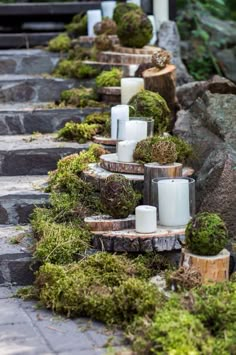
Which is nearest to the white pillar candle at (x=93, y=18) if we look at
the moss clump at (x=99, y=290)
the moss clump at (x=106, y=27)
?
the moss clump at (x=106, y=27)

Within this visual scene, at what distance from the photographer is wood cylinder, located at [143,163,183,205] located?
519 cm

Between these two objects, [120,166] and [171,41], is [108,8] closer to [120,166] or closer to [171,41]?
[171,41]

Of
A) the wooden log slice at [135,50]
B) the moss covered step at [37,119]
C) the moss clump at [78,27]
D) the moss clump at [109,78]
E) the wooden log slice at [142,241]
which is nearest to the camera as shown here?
the wooden log slice at [142,241]

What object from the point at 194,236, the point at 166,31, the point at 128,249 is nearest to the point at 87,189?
the point at 128,249

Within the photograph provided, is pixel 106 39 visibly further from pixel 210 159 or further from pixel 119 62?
pixel 210 159

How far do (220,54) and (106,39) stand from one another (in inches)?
83.9

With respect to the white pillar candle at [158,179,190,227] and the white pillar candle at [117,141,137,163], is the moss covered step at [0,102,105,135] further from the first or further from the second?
the white pillar candle at [158,179,190,227]

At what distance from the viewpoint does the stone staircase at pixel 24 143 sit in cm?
509

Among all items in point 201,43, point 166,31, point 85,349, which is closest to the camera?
point 85,349

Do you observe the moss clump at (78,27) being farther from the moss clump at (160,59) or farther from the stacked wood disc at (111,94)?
the moss clump at (160,59)

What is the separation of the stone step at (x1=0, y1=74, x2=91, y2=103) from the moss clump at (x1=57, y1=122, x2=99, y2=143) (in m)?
0.96

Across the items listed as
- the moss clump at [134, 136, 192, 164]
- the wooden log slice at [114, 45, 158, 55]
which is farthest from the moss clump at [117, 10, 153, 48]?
the moss clump at [134, 136, 192, 164]

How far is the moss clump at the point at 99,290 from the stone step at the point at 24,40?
4025 millimetres

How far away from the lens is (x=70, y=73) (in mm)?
7449
